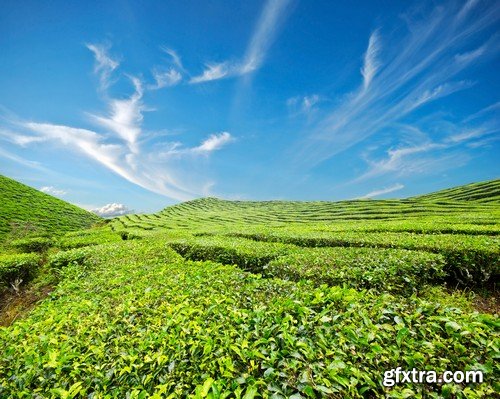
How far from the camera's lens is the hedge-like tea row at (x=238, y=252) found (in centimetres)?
1161

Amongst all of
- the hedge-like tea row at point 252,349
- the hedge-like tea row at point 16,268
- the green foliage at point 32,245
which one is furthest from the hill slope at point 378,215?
the hedge-like tea row at point 16,268

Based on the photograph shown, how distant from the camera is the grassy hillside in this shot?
40.6 meters

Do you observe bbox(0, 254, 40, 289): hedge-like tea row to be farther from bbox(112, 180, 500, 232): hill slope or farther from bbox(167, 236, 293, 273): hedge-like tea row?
bbox(112, 180, 500, 232): hill slope

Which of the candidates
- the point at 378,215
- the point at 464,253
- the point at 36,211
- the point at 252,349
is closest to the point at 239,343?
the point at 252,349

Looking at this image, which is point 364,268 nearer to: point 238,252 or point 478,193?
point 238,252

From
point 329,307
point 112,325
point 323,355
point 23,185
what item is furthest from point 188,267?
point 23,185

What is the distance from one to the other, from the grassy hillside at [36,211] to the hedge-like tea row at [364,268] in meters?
40.9

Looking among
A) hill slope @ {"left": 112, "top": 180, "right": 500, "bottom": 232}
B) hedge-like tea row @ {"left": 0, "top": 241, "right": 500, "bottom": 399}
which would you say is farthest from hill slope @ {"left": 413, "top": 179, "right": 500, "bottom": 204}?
hedge-like tea row @ {"left": 0, "top": 241, "right": 500, "bottom": 399}

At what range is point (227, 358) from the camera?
11.3 ft

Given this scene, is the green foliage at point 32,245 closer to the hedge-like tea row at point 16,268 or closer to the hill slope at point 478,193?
the hedge-like tea row at point 16,268

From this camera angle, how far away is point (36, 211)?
46844 mm

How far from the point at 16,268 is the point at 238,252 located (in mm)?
12224

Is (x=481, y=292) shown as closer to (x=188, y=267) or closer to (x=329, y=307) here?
(x=329, y=307)

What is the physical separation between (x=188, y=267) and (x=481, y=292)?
11172mm
